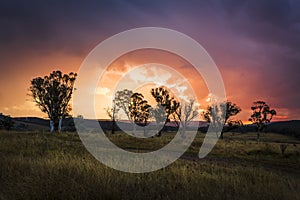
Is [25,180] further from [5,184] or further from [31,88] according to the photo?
[31,88]

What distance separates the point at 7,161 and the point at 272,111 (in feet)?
210

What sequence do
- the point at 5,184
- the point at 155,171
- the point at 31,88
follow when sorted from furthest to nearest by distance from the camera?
the point at 31,88, the point at 155,171, the point at 5,184

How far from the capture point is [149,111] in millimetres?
67500

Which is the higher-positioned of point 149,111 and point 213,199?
point 149,111

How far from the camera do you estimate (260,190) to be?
20.4 ft

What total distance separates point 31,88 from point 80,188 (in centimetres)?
5282

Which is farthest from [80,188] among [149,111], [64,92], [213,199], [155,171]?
[149,111]

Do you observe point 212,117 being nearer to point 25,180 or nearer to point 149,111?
point 149,111

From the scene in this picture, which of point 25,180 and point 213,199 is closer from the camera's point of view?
point 213,199

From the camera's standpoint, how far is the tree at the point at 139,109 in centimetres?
6594

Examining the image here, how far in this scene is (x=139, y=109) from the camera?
66.5 m

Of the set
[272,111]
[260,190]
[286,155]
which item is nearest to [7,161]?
[260,190]

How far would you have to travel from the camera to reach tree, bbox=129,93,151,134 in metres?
65.9

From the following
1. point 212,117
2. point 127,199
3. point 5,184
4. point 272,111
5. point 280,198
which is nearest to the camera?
point 127,199
